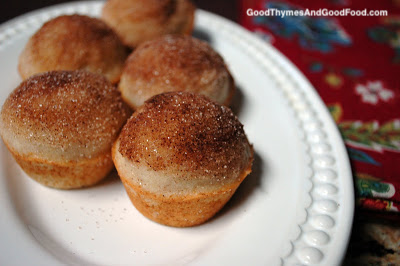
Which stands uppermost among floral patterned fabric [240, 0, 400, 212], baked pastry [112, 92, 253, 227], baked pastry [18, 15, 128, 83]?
baked pastry [18, 15, 128, 83]

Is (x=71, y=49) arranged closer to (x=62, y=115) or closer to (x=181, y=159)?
(x=62, y=115)

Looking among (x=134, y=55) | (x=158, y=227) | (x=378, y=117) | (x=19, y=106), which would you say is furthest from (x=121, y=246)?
(x=378, y=117)

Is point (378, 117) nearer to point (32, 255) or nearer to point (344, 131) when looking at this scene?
point (344, 131)

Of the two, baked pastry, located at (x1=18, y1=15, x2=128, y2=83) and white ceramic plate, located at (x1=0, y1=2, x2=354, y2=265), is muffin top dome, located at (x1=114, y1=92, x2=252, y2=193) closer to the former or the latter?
white ceramic plate, located at (x1=0, y1=2, x2=354, y2=265)

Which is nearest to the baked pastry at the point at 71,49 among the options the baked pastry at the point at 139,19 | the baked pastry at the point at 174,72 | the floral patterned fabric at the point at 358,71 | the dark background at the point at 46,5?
the baked pastry at the point at 174,72

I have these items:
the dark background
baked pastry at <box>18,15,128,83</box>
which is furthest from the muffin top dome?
the dark background

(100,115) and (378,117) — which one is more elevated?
(100,115)
